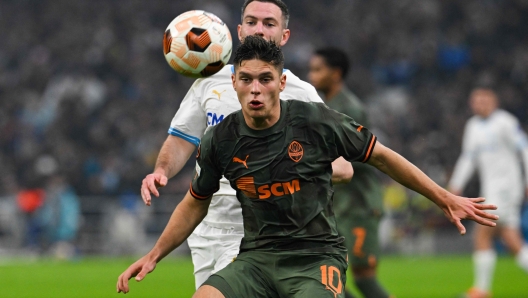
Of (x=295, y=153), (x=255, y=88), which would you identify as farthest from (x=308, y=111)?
(x=255, y=88)

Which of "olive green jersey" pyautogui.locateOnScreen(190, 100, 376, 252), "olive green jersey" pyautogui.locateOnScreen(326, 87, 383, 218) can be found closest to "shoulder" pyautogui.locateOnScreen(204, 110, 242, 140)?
"olive green jersey" pyautogui.locateOnScreen(190, 100, 376, 252)

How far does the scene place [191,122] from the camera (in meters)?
5.09

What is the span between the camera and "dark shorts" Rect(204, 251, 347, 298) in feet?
13.3

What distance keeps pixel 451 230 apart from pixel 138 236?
6.69m

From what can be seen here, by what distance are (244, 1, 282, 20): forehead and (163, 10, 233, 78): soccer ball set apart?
22cm

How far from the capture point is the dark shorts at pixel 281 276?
4.05 meters

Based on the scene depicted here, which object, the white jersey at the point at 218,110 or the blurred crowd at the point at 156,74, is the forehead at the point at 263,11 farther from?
the blurred crowd at the point at 156,74

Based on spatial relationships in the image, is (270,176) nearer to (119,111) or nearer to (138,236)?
(138,236)

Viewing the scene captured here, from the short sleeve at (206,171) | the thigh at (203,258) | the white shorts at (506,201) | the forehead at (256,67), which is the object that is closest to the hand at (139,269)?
the short sleeve at (206,171)

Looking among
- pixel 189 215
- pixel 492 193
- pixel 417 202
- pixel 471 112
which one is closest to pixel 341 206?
pixel 189 215

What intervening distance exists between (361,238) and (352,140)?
10.0 feet

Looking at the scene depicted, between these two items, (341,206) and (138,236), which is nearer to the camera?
(341,206)

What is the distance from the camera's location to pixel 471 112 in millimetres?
19781

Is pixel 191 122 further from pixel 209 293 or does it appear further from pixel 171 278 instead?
pixel 171 278
